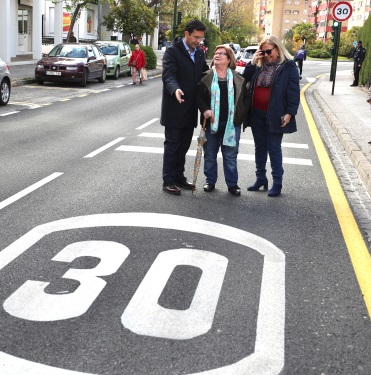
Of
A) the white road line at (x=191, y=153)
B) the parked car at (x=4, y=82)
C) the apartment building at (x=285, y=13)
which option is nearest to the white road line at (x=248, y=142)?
the white road line at (x=191, y=153)

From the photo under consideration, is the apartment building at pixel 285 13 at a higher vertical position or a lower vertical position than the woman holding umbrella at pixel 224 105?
higher

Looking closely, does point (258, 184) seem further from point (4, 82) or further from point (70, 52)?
point (70, 52)

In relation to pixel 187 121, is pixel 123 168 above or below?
below

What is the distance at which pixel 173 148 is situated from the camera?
740cm

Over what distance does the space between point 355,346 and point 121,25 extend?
40.7 m

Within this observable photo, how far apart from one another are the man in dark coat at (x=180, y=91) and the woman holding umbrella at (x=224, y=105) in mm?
138

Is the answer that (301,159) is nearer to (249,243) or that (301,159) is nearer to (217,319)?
(249,243)

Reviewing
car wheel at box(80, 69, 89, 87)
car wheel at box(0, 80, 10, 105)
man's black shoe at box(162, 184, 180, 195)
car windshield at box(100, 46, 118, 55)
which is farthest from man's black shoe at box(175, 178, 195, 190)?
car windshield at box(100, 46, 118, 55)

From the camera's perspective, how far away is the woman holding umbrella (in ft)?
23.4

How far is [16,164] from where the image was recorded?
29.7 ft

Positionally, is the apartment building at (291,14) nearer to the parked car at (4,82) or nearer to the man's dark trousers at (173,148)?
the parked car at (4,82)

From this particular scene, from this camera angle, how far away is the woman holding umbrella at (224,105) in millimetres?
7129

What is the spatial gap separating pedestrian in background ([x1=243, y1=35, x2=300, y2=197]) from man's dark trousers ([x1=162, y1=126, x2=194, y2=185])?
2.45ft

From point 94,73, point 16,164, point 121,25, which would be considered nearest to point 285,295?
point 16,164
